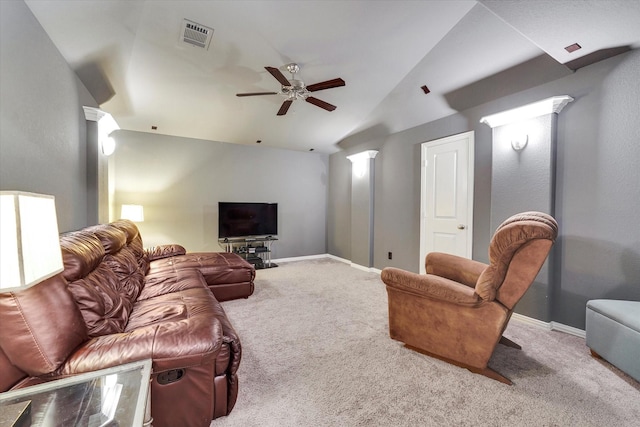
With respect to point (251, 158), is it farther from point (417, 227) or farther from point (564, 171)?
point (564, 171)

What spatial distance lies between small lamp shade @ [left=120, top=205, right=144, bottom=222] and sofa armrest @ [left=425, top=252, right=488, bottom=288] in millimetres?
4326

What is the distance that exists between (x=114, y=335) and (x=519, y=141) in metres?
3.74

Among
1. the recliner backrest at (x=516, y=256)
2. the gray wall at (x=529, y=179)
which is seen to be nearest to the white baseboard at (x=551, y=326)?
the gray wall at (x=529, y=179)

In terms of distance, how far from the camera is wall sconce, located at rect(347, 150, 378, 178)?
5020 millimetres

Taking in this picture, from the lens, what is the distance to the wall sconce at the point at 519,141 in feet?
9.19

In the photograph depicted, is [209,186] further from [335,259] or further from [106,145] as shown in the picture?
[335,259]

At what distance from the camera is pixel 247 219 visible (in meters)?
5.31

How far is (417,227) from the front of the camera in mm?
4223

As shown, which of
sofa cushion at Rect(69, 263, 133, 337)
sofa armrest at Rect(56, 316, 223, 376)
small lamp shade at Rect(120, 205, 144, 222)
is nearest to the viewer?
sofa armrest at Rect(56, 316, 223, 376)

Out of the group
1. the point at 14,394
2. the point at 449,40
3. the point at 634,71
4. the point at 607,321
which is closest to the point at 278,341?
the point at 14,394

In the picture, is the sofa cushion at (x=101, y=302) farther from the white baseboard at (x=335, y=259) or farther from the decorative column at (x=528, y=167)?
the white baseboard at (x=335, y=259)

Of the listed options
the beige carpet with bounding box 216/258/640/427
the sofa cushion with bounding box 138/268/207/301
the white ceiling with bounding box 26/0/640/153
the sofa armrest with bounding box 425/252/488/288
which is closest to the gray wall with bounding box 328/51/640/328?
the white ceiling with bounding box 26/0/640/153

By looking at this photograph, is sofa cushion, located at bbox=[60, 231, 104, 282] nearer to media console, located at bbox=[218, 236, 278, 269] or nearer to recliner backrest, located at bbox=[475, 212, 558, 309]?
recliner backrest, located at bbox=[475, 212, 558, 309]

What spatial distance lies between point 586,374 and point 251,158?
18.1 feet
